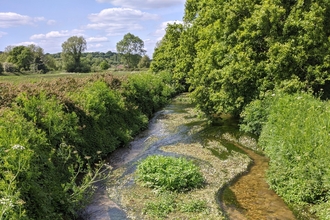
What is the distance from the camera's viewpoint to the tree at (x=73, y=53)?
89000mm

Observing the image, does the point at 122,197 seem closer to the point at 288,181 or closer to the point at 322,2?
the point at 288,181

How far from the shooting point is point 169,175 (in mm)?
9984

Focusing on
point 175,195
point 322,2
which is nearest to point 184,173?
point 175,195

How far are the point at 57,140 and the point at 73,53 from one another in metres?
87.5

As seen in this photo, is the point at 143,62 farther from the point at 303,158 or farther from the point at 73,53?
the point at 303,158

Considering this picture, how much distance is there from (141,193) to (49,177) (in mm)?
3235

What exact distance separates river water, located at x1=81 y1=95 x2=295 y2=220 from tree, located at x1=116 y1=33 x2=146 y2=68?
85.2 metres

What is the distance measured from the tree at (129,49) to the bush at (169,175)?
95.1m

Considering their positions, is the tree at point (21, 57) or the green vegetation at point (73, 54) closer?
the tree at point (21, 57)

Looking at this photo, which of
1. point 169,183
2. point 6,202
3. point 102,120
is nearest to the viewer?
point 6,202

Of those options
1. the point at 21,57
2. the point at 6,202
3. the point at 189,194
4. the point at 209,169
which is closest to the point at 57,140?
the point at 189,194

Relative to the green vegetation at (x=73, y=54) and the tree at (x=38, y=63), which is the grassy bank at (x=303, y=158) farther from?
the green vegetation at (x=73, y=54)

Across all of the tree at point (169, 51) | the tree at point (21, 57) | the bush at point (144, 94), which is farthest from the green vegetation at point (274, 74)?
the tree at point (21, 57)

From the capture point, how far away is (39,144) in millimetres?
8258
